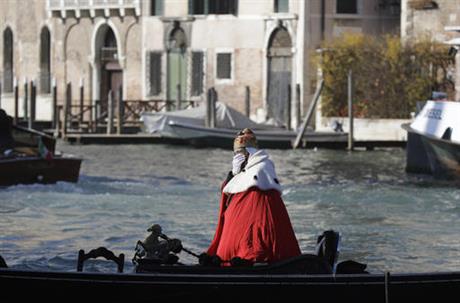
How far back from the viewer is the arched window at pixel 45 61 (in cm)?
4434

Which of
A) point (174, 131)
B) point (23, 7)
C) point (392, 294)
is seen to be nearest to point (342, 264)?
point (392, 294)

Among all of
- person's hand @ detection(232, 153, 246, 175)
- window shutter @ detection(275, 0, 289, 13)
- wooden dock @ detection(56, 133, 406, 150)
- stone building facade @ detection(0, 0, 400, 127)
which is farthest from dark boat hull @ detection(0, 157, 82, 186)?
window shutter @ detection(275, 0, 289, 13)

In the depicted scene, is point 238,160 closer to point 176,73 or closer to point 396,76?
point 396,76

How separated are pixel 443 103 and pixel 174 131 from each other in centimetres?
1096

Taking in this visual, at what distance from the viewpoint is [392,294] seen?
10383 mm

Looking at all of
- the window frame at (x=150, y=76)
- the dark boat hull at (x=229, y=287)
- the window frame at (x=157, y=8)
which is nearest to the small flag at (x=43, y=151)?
the dark boat hull at (x=229, y=287)

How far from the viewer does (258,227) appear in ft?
34.3

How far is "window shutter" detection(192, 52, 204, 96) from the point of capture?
4025cm

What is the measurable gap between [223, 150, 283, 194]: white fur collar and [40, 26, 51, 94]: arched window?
111 feet

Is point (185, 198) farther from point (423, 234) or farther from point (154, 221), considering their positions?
point (423, 234)

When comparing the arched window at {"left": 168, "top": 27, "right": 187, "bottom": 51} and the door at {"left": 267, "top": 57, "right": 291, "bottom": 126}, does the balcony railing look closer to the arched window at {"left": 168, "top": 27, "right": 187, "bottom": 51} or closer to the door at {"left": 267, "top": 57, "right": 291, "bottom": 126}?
the arched window at {"left": 168, "top": 27, "right": 187, "bottom": 51}

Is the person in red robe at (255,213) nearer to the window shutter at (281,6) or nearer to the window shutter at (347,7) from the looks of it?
the window shutter at (347,7)

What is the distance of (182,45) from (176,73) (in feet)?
2.63

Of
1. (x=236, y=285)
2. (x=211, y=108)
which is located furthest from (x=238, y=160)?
(x=211, y=108)
